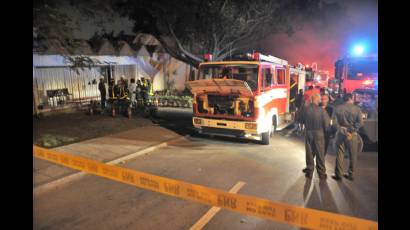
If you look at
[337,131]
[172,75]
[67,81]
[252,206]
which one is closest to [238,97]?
[337,131]

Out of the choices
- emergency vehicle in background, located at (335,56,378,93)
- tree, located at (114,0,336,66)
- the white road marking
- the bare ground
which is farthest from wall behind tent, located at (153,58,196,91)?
the white road marking

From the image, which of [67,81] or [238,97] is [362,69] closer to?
[238,97]

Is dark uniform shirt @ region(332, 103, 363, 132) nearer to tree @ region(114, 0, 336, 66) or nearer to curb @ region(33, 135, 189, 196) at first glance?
curb @ region(33, 135, 189, 196)

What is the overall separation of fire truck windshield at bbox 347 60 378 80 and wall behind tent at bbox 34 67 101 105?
11913mm

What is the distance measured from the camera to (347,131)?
6379 millimetres

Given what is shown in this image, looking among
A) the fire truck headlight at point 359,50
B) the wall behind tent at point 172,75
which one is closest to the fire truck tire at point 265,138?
the fire truck headlight at point 359,50

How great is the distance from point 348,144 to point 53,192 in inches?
228

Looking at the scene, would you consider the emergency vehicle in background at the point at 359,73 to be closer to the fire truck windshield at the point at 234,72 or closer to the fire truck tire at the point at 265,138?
the fire truck tire at the point at 265,138

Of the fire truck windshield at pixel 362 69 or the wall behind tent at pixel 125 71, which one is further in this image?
the wall behind tent at pixel 125 71

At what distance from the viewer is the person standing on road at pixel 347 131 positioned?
635 centimetres

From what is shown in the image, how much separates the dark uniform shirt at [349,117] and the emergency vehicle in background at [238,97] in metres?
2.75

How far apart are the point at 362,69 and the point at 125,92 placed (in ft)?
33.6
